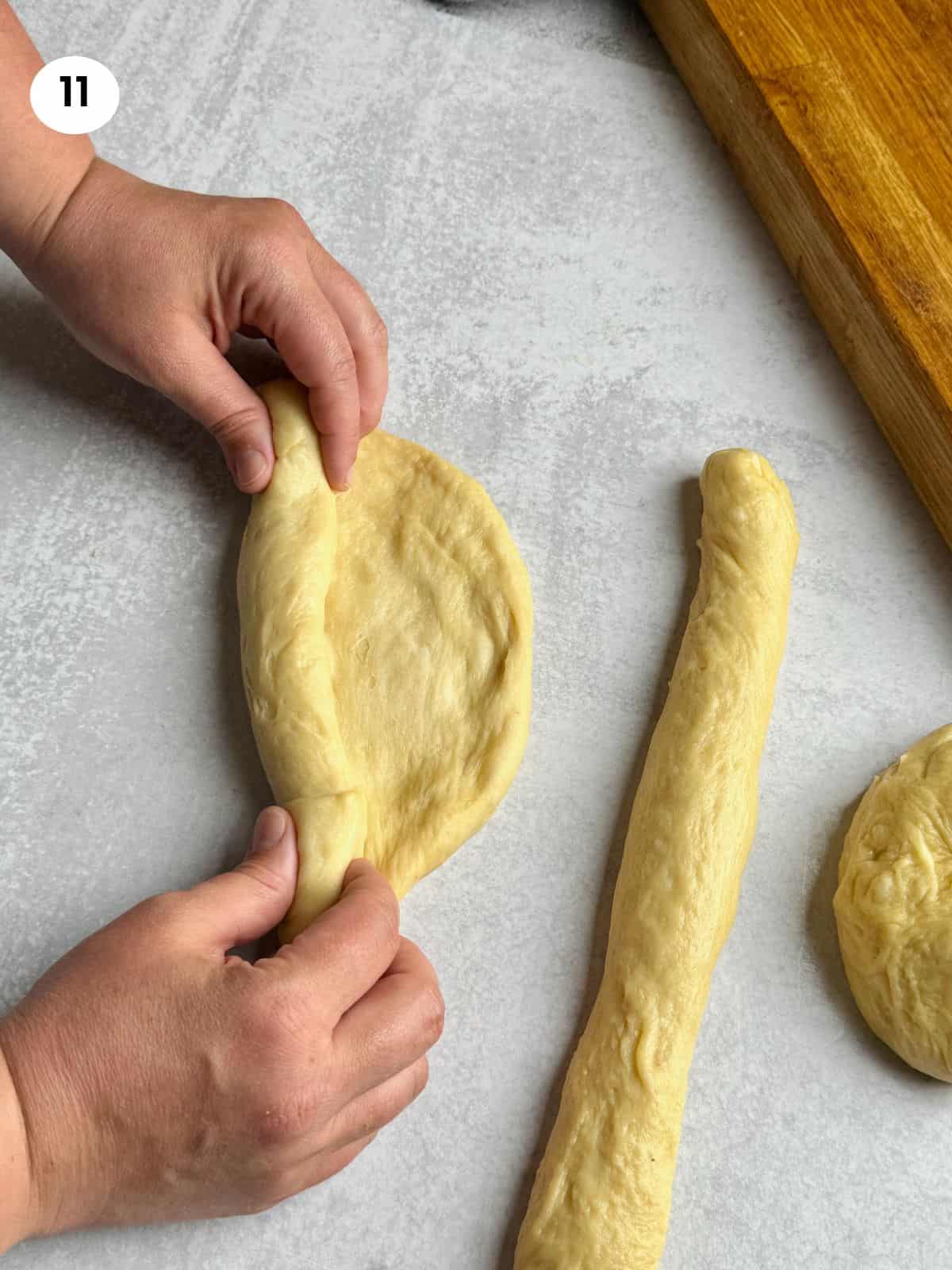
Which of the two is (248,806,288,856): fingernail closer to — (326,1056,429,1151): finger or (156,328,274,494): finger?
(326,1056,429,1151): finger

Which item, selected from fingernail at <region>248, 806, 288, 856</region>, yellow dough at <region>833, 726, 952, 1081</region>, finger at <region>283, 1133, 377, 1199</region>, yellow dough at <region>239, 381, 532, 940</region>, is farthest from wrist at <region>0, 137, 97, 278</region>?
yellow dough at <region>833, 726, 952, 1081</region>

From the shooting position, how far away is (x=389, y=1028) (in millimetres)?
1167


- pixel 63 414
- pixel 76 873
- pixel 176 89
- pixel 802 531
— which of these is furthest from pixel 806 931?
pixel 176 89

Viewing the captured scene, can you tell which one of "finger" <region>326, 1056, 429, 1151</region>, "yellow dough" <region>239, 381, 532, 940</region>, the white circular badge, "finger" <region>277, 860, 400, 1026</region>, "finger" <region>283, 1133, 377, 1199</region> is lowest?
"finger" <region>283, 1133, 377, 1199</region>

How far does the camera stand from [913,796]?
4.53ft

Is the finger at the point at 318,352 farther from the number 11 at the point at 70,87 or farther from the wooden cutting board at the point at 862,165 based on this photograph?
the wooden cutting board at the point at 862,165

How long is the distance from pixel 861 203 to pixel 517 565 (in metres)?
0.74

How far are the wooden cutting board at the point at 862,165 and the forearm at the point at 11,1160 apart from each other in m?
1.34

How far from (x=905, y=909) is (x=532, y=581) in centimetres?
62

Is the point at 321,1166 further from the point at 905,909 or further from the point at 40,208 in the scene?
the point at 40,208

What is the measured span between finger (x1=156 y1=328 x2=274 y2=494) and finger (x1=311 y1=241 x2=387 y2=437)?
0.14m

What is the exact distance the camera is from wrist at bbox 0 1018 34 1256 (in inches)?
41.5

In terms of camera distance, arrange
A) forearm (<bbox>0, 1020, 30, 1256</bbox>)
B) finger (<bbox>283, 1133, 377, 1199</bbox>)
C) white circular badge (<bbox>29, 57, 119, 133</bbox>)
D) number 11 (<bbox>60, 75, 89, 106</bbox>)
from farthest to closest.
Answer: number 11 (<bbox>60, 75, 89, 106</bbox>) < white circular badge (<bbox>29, 57, 119, 133</bbox>) < finger (<bbox>283, 1133, 377, 1199</bbox>) < forearm (<bbox>0, 1020, 30, 1256</bbox>)

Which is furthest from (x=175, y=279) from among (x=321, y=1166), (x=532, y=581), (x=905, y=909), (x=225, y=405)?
(x=905, y=909)
